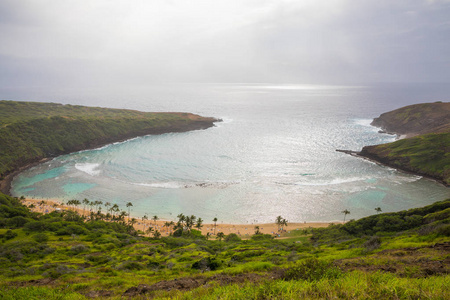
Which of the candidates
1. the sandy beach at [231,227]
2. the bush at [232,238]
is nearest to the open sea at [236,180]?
the sandy beach at [231,227]

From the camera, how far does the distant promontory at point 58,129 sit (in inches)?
3349

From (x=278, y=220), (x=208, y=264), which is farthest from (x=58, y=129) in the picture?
(x=208, y=264)

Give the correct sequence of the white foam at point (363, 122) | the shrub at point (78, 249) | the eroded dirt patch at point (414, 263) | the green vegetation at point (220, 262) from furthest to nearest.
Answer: the white foam at point (363, 122) → the shrub at point (78, 249) → the eroded dirt patch at point (414, 263) → the green vegetation at point (220, 262)

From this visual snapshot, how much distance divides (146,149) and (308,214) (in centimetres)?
7605

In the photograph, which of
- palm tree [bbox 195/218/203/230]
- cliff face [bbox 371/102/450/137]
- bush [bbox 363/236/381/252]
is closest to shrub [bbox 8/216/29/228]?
palm tree [bbox 195/218/203/230]

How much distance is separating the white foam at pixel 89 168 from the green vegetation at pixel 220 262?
29.3 meters

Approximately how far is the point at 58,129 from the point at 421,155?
14797 cm

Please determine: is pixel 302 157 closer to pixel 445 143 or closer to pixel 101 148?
pixel 445 143

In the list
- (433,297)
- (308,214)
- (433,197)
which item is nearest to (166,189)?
(308,214)

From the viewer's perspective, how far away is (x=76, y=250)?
113 ft

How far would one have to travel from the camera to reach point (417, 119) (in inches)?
4943

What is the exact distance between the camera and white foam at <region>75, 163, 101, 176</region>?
8150 cm

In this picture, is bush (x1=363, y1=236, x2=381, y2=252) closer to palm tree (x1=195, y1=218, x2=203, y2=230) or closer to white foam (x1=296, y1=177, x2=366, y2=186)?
palm tree (x1=195, y1=218, x2=203, y2=230)

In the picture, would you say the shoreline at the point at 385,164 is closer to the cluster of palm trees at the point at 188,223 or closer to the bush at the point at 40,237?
the cluster of palm trees at the point at 188,223
